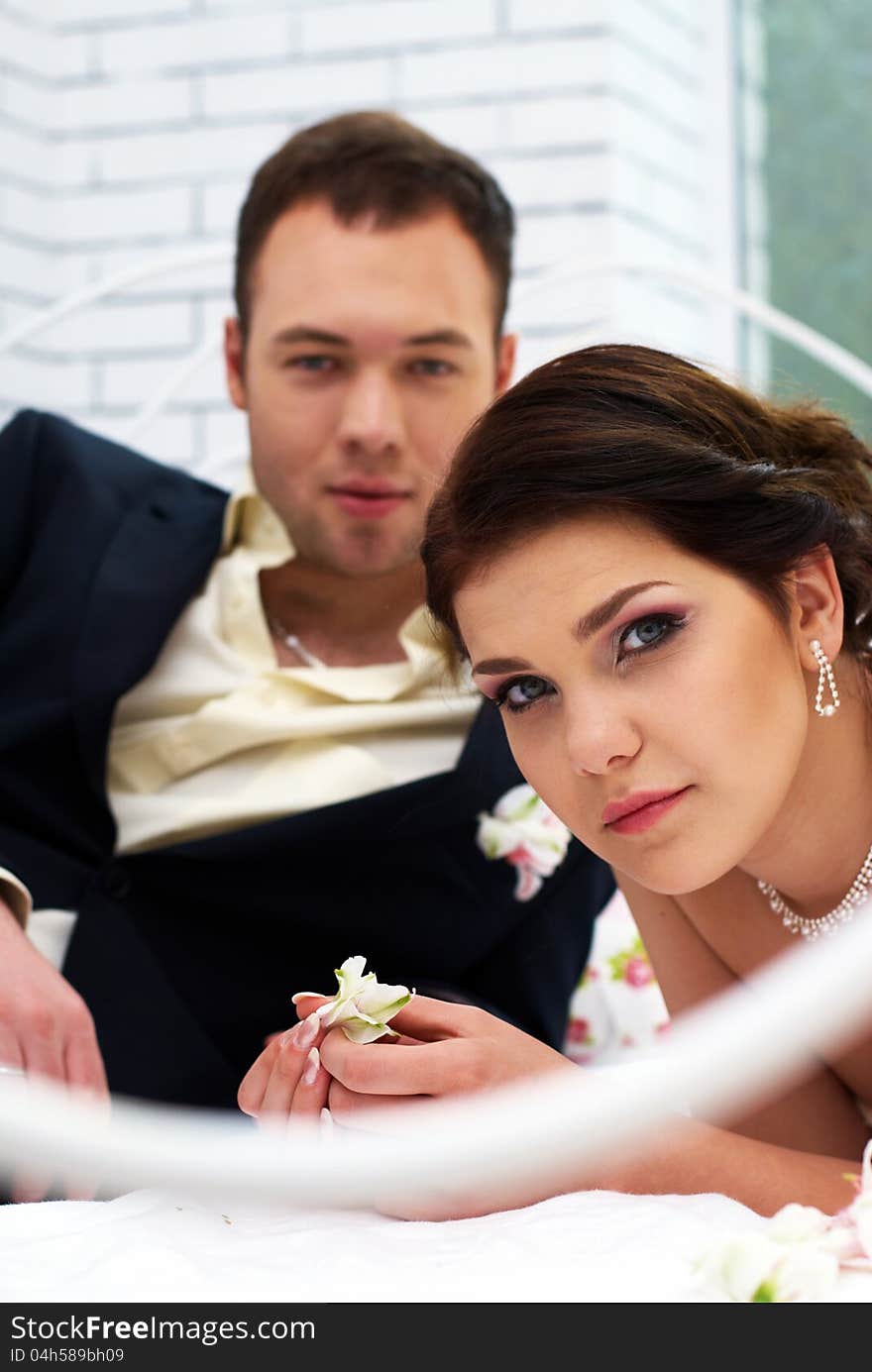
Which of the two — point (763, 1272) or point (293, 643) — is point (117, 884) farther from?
point (763, 1272)

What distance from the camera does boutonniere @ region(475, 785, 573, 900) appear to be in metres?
1.60

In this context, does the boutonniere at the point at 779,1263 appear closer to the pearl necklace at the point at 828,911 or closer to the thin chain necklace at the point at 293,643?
the pearl necklace at the point at 828,911

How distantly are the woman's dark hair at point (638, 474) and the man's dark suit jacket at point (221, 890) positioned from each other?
0.45m

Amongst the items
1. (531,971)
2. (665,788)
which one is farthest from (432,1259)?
(531,971)

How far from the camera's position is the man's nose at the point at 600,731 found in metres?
1.07

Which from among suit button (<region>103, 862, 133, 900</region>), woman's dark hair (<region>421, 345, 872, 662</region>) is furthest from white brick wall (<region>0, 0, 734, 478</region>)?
woman's dark hair (<region>421, 345, 872, 662</region>)

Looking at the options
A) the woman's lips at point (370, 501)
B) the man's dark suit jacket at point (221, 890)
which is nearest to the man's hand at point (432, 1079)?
the man's dark suit jacket at point (221, 890)

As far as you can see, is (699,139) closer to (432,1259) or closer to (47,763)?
(47,763)

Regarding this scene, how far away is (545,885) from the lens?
168 cm

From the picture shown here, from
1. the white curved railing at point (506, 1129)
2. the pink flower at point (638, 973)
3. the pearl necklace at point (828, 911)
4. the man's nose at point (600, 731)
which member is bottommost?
the pink flower at point (638, 973)

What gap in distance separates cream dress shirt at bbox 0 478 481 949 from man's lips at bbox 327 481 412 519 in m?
0.13

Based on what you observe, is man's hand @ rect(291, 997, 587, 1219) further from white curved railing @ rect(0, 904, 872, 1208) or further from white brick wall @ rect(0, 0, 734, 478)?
white brick wall @ rect(0, 0, 734, 478)

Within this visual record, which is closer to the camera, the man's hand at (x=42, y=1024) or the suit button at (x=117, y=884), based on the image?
the man's hand at (x=42, y=1024)

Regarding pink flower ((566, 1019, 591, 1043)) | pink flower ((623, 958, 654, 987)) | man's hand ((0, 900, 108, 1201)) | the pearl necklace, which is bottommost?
pink flower ((566, 1019, 591, 1043))
